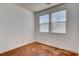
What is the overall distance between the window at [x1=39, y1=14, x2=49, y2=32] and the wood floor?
0.30 metres

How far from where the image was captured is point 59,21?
1.53 meters

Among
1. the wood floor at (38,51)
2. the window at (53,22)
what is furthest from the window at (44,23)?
the wood floor at (38,51)

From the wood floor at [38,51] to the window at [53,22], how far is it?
0.33m

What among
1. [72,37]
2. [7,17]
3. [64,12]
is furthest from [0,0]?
[72,37]

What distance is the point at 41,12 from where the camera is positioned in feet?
5.27

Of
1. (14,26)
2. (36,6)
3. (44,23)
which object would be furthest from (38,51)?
(36,6)

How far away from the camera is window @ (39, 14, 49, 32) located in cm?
160

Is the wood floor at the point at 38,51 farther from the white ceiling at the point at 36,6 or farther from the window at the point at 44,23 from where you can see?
the white ceiling at the point at 36,6

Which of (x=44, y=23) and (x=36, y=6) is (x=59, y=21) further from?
(x=36, y=6)

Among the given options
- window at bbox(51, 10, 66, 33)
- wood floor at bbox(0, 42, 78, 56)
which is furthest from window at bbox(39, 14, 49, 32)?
wood floor at bbox(0, 42, 78, 56)

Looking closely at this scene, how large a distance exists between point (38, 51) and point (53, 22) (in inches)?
24.5

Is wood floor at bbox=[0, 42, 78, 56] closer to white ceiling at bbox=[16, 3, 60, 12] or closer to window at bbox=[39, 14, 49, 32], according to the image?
window at bbox=[39, 14, 49, 32]

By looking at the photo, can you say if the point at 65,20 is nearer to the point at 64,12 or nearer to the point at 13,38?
the point at 64,12

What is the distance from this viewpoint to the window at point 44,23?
5.26ft
